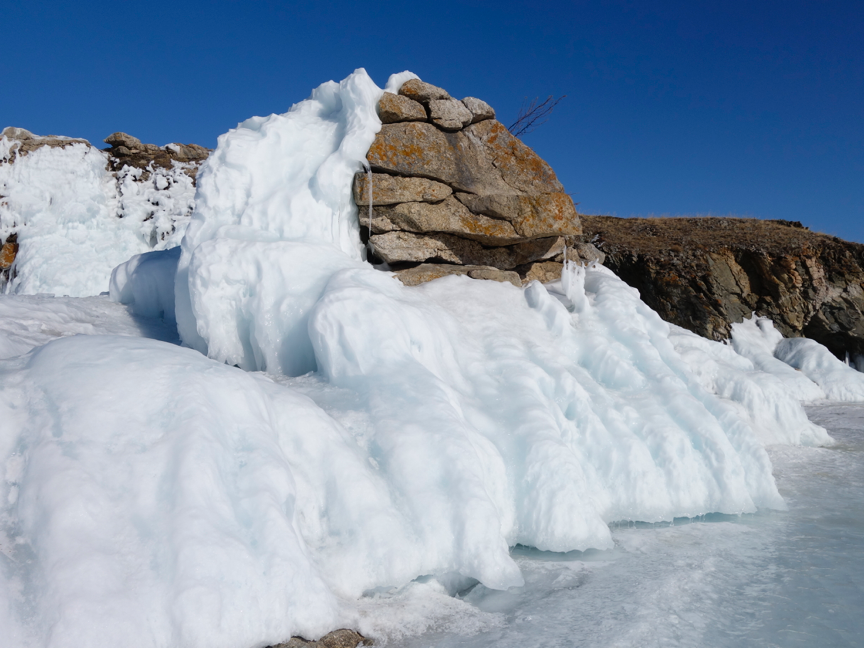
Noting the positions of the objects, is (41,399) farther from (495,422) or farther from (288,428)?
(495,422)

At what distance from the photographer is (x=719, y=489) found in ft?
16.7

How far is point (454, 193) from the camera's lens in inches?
278

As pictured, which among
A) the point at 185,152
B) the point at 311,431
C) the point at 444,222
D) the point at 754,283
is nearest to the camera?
the point at 311,431

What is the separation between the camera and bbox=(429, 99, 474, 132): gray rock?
7.16 m

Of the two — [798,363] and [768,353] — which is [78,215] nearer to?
[768,353]

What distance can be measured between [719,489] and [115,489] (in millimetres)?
4857

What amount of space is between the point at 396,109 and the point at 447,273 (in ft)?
7.07

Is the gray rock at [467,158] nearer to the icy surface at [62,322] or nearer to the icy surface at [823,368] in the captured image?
the icy surface at [62,322]

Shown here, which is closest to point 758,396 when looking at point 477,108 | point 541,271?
point 541,271

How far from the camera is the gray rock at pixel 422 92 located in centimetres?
720

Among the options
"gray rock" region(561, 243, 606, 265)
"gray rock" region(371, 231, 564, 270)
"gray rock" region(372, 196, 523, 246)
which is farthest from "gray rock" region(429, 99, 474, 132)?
"gray rock" region(561, 243, 606, 265)

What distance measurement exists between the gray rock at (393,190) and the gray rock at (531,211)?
45cm

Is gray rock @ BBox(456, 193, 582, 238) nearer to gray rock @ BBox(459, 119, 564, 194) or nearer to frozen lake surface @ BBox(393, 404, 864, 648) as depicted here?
gray rock @ BBox(459, 119, 564, 194)

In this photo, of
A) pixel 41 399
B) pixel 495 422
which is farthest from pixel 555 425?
pixel 41 399
